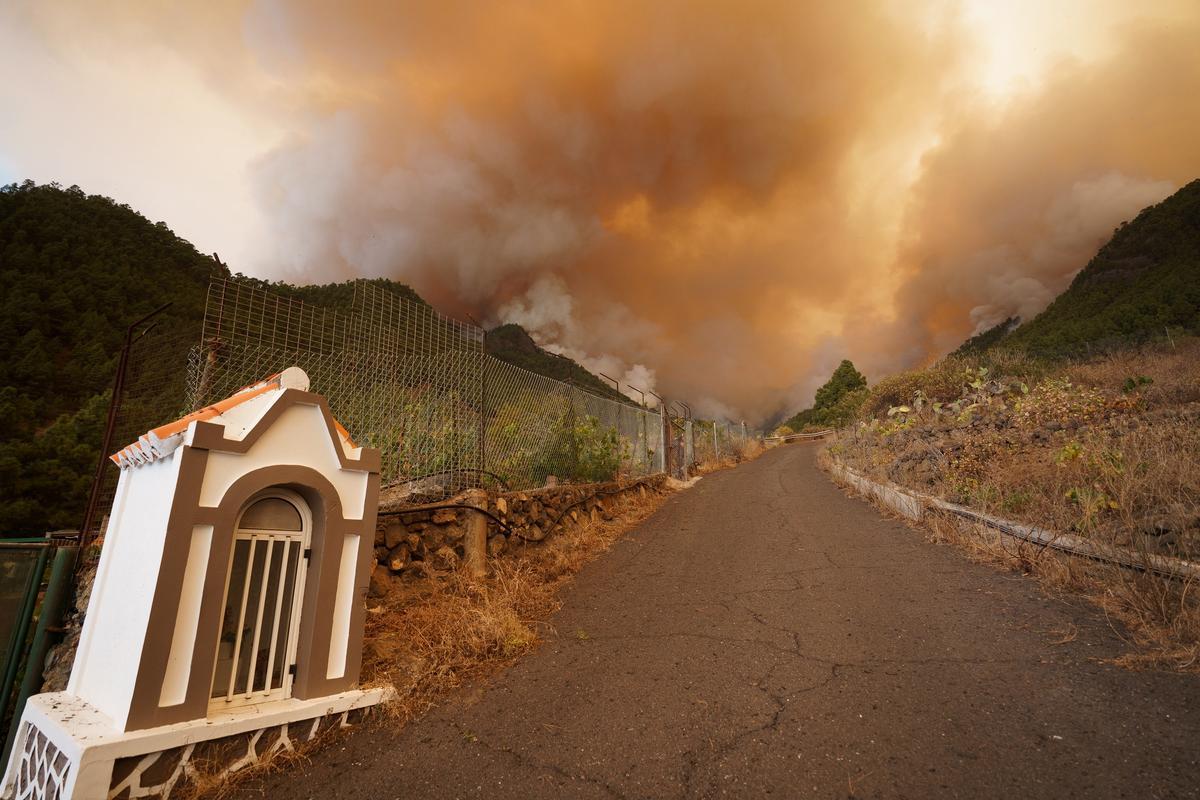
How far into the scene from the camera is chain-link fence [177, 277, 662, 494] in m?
4.90

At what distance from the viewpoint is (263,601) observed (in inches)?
136

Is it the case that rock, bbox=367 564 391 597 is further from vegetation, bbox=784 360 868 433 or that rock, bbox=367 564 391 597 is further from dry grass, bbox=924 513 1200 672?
vegetation, bbox=784 360 868 433

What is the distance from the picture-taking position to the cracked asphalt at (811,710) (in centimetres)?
264

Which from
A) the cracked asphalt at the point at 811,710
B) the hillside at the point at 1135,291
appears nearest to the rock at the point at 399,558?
the cracked asphalt at the point at 811,710

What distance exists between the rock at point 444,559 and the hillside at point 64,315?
20333mm

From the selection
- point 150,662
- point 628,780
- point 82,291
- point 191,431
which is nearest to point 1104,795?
point 628,780

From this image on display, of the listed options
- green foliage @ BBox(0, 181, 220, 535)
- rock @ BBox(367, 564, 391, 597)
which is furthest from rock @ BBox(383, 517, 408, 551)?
green foliage @ BBox(0, 181, 220, 535)

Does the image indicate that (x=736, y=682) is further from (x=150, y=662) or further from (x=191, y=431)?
(x=191, y=431)

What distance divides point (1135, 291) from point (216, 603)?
33.5 metres

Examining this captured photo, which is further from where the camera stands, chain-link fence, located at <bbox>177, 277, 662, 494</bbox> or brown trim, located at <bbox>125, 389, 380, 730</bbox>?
chain-link fence, located at <bbox>177, 277, 662, 494</bbox>

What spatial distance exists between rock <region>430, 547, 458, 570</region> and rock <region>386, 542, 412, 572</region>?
34 cm

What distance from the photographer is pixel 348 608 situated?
12.2ft

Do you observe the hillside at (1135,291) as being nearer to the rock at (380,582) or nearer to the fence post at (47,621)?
the rock at (380,582)

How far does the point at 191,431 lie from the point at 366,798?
7.54 ft
